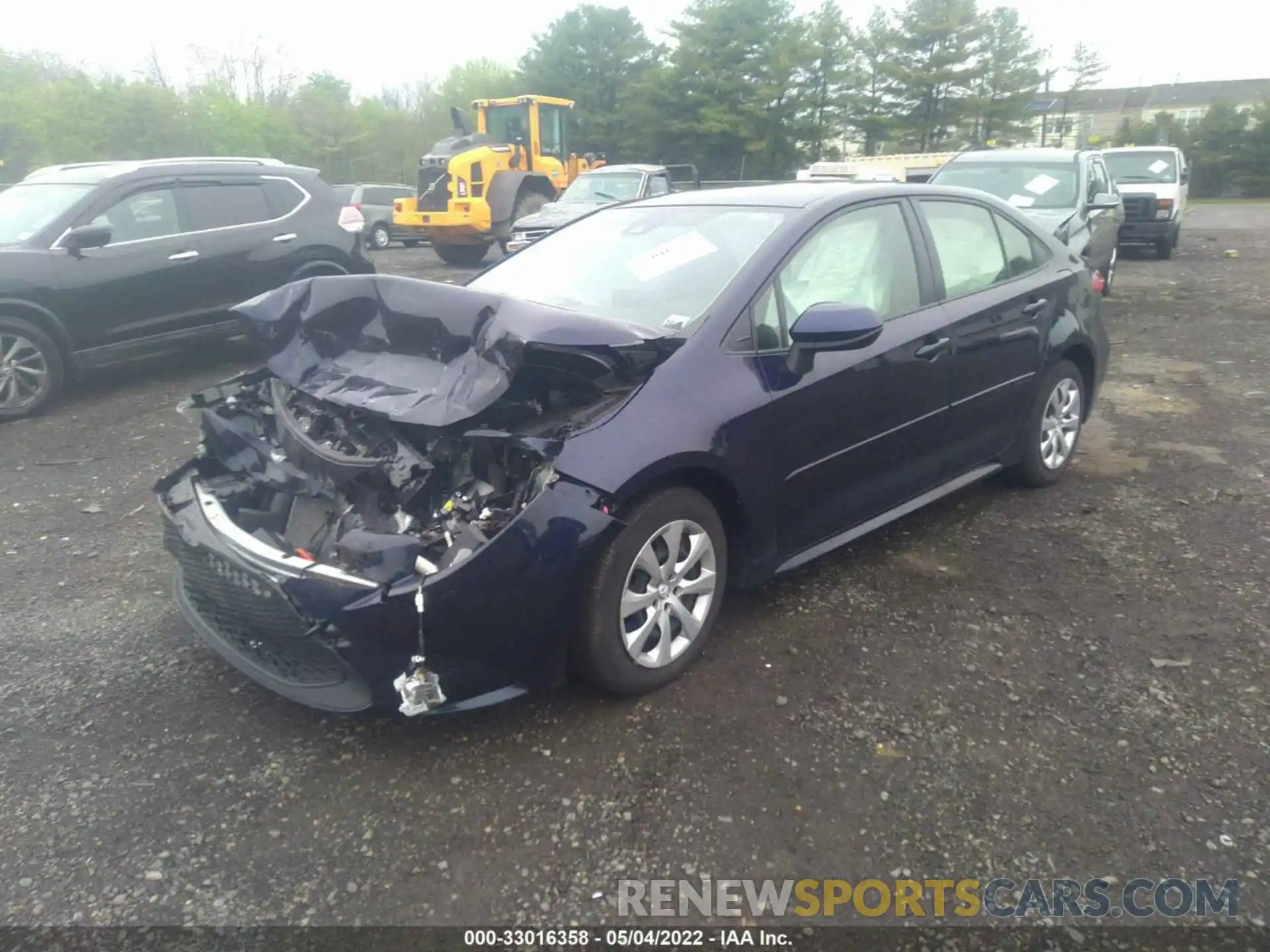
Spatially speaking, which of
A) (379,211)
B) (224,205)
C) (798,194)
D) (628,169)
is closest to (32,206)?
(224,205)

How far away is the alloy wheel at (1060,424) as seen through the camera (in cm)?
492

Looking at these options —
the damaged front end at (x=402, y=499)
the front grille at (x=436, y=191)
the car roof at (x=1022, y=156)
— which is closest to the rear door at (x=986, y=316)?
the damaged front end at (x=402, y=499)

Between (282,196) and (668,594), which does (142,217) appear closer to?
(282,196)

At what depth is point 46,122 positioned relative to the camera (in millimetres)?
25734

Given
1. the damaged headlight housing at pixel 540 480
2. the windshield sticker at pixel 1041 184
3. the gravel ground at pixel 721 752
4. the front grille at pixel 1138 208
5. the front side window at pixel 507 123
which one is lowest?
the gravel ground at pixel 721 752

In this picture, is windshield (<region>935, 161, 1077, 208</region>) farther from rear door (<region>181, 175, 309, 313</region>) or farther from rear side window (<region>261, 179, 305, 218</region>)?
rear door (<region>181, 175, 309, 313</region>)

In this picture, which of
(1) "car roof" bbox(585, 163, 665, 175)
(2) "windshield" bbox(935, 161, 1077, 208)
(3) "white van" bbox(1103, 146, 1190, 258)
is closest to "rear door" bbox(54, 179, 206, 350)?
(2) "windshield" bbox(935, 161, 1077, 208)

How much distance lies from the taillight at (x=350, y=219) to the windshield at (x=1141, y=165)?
42.1 ft

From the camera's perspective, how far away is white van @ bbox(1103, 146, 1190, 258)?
48.5 feet

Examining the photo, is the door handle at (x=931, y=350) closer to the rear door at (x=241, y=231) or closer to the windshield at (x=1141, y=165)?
the rear door at (x=241, y=231)

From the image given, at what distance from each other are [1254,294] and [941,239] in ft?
33.2

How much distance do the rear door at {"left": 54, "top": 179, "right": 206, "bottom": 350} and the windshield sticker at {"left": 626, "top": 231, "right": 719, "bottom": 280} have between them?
517cm

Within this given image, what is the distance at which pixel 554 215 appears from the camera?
1395cm

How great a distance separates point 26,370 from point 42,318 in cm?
39
